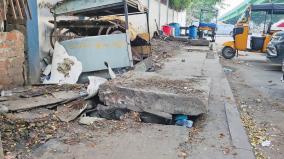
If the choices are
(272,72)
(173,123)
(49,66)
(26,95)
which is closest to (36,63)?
(49,66)

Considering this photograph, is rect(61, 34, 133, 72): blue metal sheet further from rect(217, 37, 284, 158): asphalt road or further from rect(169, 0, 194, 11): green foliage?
rect(169, 0, 194, 11): green foliage

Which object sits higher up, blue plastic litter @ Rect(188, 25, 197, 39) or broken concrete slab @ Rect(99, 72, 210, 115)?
blue plastic litter @ Rect(188, 25, 197, 39)

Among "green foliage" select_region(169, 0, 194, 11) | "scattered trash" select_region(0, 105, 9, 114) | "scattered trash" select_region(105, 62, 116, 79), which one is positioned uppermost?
"green foliage" select_region(169, 0, 194, 11)

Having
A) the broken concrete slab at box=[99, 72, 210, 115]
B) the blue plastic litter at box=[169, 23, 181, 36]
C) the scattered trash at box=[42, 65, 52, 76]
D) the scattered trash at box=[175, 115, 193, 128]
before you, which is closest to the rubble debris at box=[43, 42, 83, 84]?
the scattered trash at box=[42, 65, 52, 76]

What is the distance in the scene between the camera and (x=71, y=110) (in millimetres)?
4457

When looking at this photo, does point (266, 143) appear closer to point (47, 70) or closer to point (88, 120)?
point (88, 120)

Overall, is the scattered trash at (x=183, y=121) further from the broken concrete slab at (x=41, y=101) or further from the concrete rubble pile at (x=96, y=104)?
the broken concrete slab at (x=41, y=101)

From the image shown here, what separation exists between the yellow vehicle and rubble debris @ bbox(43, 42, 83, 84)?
882 centimetres

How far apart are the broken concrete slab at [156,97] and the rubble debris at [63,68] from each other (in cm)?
140

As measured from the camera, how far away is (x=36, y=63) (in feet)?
20.0

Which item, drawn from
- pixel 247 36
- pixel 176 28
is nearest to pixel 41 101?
pixel 247 36

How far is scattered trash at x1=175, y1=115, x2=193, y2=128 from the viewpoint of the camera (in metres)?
4.42

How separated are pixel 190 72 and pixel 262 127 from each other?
135 inches

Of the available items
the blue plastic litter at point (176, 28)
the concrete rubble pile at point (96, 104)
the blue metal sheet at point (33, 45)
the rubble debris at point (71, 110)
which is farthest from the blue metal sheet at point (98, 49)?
the blue plastic litter at point (176, 28)
